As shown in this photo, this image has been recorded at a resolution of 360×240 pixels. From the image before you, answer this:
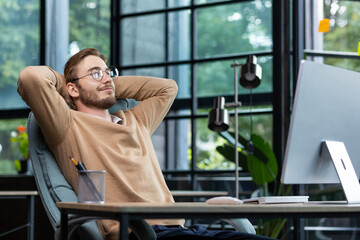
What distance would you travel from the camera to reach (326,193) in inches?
163

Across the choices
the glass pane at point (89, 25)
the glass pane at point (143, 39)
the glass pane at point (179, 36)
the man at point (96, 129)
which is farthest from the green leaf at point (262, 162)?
the glass pane at point (89, 25)

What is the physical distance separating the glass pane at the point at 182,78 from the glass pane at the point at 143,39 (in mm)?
173

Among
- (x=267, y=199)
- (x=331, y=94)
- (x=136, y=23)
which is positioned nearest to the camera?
(x=267, y=199)

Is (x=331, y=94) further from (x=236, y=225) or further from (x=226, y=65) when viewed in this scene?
(x=226, y=65)

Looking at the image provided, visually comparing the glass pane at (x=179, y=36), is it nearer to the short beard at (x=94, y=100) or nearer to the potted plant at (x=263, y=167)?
the potted plant at (x=263, y=167)

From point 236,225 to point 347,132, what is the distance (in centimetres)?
53

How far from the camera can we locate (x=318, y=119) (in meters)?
1.71

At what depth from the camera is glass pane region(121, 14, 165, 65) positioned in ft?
16.1

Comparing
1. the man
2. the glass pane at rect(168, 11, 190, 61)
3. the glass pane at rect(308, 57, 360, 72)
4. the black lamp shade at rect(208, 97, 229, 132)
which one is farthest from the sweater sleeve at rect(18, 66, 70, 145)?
the glass pane at rect(168, 11, 190, 61)

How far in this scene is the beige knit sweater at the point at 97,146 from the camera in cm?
201

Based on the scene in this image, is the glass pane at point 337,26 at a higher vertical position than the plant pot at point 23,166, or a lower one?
higher

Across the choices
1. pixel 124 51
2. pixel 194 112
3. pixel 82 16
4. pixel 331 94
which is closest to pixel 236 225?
pixel 331 94

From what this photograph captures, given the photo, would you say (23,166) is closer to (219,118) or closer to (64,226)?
(219,118)

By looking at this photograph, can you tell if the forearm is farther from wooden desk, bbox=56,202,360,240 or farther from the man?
wooden desk, bbox=56,202,360,240
